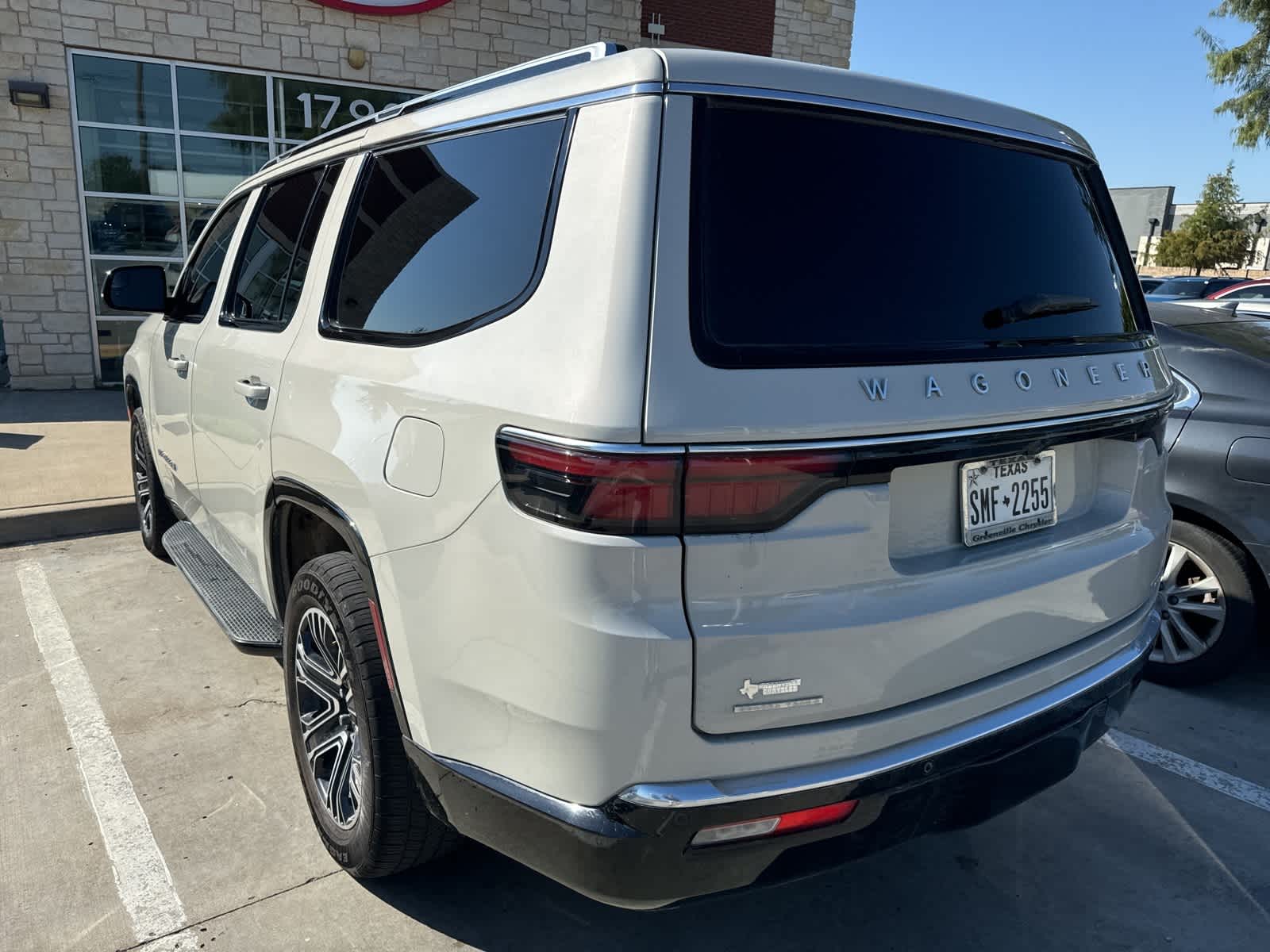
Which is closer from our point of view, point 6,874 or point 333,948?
point 333,948

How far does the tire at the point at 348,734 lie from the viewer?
224cm

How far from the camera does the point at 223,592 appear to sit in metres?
3.52

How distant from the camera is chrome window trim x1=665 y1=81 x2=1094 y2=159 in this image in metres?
1.81

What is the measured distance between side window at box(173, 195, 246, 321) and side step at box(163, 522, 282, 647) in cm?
97

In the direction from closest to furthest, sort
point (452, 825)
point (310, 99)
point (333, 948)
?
1. point (452, 825)
2. point (333, 948)
3. point (310, 99)

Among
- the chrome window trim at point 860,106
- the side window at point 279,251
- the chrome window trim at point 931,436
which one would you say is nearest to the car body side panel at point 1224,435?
the chrome window trim at point 931,436

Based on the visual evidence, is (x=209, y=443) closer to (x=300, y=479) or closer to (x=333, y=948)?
(x=300, y=479)

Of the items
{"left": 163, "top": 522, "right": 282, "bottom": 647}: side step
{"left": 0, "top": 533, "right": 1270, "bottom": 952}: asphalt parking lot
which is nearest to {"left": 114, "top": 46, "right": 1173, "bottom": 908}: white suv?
{"left": 0, "top": 533, "right": 1270, "bottom": 952}: asphalt parking lot

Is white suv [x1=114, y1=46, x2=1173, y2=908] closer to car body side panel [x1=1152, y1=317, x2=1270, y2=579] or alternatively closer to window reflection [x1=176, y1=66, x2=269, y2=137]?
car body side panel [x1=1152, y1=317, x2=1270, y2=579]

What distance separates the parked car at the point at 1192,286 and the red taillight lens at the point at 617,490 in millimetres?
19170

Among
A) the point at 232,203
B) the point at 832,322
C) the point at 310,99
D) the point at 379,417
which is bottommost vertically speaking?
the point at 379,417

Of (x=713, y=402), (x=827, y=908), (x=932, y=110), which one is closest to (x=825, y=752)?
(x=713, y=402)

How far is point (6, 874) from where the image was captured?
2.61 m

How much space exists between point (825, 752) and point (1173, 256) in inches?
2216
